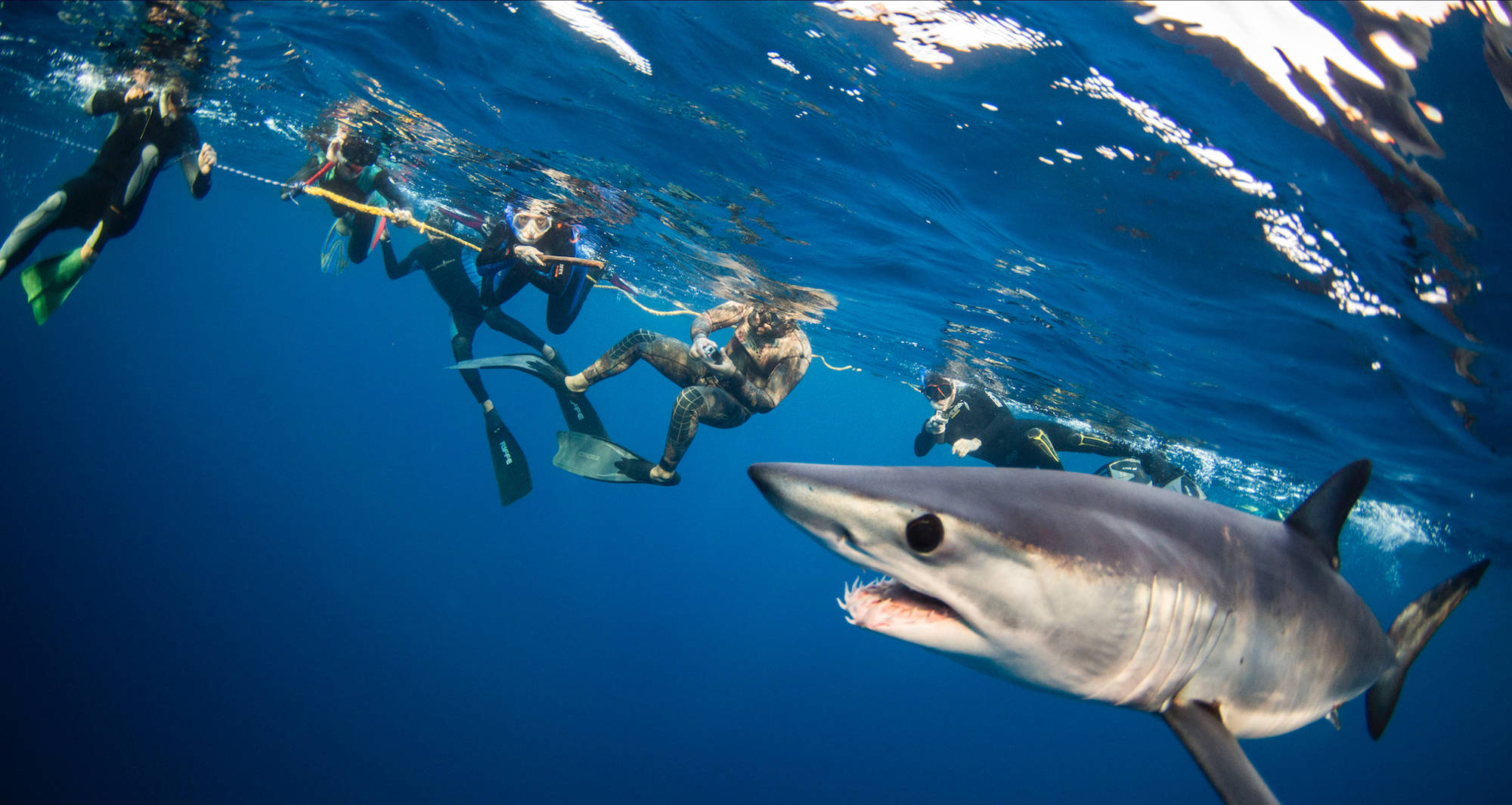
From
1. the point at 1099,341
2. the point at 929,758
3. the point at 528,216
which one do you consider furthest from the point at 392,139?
the point at 929,758

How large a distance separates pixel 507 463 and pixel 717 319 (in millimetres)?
4268

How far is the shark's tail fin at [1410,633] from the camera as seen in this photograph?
3.33 meters

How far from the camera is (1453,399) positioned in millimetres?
9258

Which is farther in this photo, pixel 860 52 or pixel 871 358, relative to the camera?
pixel 871 358

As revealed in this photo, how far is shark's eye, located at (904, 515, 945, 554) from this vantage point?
1.75m

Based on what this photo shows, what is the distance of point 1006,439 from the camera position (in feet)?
33.8

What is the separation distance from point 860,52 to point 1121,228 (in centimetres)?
408

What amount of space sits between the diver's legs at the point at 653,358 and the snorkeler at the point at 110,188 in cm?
528

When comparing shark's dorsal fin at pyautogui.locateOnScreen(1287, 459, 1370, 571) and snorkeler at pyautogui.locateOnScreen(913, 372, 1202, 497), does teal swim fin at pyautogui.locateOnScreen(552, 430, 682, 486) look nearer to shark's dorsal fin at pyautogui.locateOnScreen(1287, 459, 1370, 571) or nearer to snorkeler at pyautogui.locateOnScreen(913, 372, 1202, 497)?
snorkeler at pyautogui.locateOnScreen(913, 372, 1202, 497)

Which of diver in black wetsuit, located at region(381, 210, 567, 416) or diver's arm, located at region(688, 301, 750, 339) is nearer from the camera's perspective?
diver's arm, located at region(688, 301, 750, 339)

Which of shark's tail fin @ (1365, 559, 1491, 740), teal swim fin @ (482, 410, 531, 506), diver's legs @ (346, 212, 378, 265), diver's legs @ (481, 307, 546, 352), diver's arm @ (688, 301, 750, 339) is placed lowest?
teal swim fin @ (482, 410, 531, 506)

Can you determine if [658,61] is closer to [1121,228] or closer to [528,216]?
[1121,228]

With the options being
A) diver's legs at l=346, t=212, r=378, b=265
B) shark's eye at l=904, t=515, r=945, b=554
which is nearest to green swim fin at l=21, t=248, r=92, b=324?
diver's legs at l=346, t=212, r=378, b=265

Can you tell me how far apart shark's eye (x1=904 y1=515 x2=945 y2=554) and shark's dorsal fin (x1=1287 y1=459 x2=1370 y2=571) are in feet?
6.18
